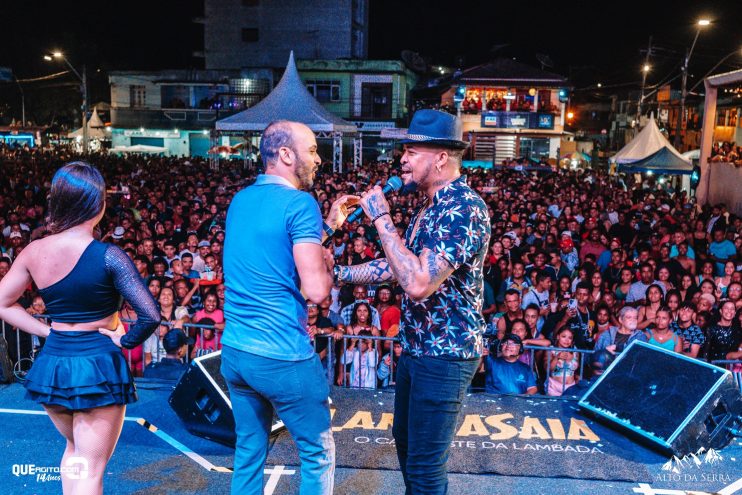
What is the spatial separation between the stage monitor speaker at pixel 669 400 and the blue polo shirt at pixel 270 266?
106 inches

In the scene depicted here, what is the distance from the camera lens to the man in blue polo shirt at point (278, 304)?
2.23 m

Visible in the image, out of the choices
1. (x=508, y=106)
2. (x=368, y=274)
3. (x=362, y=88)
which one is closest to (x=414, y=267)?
(x=368, y=274)

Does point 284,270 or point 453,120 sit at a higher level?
point 453,120

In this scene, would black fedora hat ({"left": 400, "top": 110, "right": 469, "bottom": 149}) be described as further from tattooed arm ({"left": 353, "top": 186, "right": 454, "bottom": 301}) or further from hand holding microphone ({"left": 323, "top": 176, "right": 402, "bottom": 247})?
tattooed arm ({"left": 353, "top": 186, "right": 454, "bottom": 301})

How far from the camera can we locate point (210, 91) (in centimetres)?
4044

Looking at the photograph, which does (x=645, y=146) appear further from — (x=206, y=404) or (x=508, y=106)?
(x=206, y=404)

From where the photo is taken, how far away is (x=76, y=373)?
95.7 inches

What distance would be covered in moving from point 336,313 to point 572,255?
14.4 ft

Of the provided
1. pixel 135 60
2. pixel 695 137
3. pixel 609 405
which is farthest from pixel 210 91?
pixel 609 405

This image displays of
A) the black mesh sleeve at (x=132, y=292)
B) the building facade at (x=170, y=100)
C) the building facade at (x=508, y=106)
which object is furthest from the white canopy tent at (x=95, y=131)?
the black mesh sleeve at (x=132, y=292)

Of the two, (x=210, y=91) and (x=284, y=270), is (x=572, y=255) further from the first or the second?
(x=210, y=91)

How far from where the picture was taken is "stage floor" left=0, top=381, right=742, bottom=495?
3.57 m

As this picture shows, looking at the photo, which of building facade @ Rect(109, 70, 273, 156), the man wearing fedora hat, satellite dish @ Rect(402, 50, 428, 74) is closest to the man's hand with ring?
the man wearing fedora hat

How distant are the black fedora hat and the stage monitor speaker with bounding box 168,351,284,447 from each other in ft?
7.63
